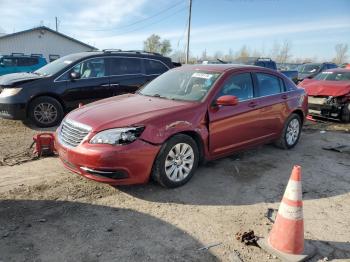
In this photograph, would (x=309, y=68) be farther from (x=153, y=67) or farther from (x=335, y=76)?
(x=153, y=67)

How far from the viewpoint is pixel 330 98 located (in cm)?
996

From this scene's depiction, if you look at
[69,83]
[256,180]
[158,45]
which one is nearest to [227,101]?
[256,180]

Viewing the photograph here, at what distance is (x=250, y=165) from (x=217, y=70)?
66.4 inches

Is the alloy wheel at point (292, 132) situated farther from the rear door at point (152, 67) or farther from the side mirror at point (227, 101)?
the rear door at point (152, 67)

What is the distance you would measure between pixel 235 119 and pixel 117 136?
2025 millimetres

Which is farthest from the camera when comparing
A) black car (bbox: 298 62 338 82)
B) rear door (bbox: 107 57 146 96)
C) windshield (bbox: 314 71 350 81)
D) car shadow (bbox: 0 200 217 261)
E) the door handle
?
black car (bbox: 298 62 338 82)

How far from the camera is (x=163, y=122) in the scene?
14.5 feet

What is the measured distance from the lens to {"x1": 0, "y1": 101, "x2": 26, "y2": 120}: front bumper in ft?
25.8

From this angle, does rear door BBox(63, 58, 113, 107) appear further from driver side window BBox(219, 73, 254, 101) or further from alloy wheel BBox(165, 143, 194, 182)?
alloy wheel BBox(165, 143, 194, 182)

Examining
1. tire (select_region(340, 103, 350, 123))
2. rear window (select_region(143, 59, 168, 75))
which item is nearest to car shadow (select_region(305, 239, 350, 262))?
rear window (select_region(143, 59, 168, 75))

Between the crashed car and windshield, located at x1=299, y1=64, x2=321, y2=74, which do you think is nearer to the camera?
the crashed car

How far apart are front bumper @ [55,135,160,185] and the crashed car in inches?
286

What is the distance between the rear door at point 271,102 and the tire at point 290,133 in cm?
24

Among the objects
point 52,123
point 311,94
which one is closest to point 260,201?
point 52,123
